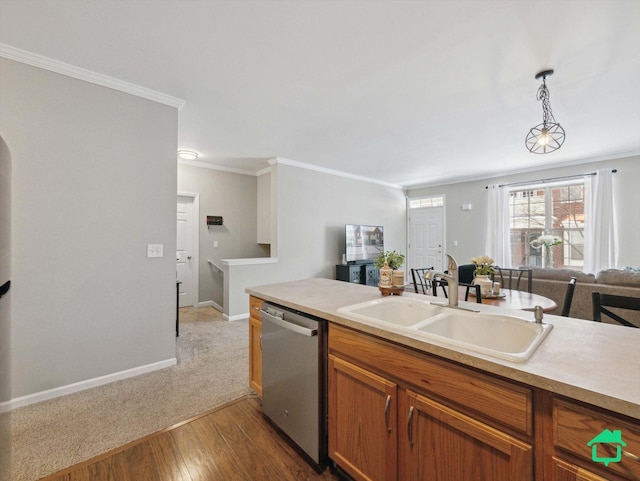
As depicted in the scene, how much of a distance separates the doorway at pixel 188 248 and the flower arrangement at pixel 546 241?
6.35m

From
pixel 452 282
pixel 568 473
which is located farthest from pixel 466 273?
pixel 568 473

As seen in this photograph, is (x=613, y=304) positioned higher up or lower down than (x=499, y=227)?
lower down

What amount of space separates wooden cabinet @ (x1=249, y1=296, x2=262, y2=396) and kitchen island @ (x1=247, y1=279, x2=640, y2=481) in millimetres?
690

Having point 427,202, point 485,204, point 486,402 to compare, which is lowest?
point 486,402

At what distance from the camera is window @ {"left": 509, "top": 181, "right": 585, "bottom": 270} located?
4.99 metres

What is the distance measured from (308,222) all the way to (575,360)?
14.7ft

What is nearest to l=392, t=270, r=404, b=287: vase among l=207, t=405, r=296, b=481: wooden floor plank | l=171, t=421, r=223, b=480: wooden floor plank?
l=207, t=405, r=296, b=481: wooden floor plank

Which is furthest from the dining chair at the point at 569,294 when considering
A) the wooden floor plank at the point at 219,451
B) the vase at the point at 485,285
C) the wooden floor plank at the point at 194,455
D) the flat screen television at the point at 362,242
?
the flat screen television at the point at 362,242

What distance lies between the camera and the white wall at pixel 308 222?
14.7 feet

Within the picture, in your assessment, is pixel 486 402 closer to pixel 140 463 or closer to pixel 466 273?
pixel 140 463

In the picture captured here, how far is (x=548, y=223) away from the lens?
5.31 meters

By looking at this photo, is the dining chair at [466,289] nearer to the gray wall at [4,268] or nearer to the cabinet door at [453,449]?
the cabinet door at [453,449]

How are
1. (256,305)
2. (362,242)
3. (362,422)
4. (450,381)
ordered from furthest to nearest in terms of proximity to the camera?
(362,242) < (256,305) < (362,422) < (450,381)

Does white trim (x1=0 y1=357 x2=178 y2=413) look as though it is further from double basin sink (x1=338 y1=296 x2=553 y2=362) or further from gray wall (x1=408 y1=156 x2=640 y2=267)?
gray wall (x1=408 y1=156 x2=640 y2=267)
